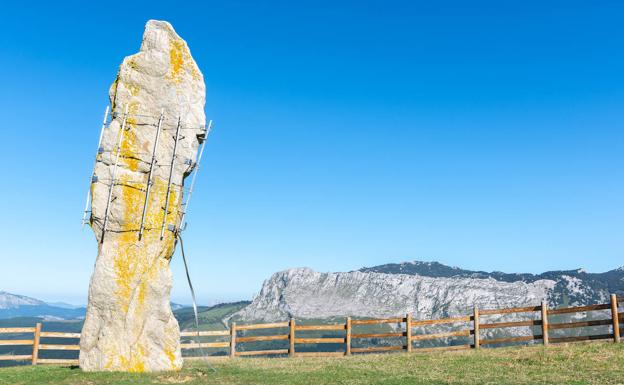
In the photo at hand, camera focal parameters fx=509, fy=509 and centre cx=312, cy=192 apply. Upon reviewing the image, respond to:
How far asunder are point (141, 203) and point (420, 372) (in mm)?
8242

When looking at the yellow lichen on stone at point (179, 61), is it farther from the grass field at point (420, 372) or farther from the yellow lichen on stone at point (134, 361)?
the grass field at point (420, 372)

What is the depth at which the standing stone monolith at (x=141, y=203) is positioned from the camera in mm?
12234

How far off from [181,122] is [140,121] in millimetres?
1053

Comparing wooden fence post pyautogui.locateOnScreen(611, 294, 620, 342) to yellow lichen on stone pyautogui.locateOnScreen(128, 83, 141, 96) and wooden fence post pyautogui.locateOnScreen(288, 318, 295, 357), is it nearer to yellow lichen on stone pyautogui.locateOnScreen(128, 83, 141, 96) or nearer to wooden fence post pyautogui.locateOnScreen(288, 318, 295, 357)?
wooden fence post pyautogui.locateOnScreen(288, 318, 295, 357)

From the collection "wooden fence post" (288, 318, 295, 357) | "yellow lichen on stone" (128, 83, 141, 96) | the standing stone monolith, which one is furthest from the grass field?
"yellow lichen on stone" (128, 83, 141, 96)

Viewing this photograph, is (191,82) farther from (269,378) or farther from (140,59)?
(269,378)

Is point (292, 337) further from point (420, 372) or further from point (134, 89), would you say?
point (134, 89)

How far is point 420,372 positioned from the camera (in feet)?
41.9

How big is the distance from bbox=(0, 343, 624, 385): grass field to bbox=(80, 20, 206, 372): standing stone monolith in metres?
0.88

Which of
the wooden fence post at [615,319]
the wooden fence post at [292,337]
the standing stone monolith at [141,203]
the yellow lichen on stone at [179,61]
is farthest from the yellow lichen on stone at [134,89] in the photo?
the wooden fence post at [615,319]

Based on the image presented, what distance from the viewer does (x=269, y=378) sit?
1190 cm

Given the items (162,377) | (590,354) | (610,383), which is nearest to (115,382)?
(162,377)

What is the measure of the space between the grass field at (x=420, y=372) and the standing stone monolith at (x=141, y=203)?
0.88 m

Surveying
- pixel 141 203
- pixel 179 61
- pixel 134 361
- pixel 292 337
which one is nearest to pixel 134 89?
pixel 179 61
